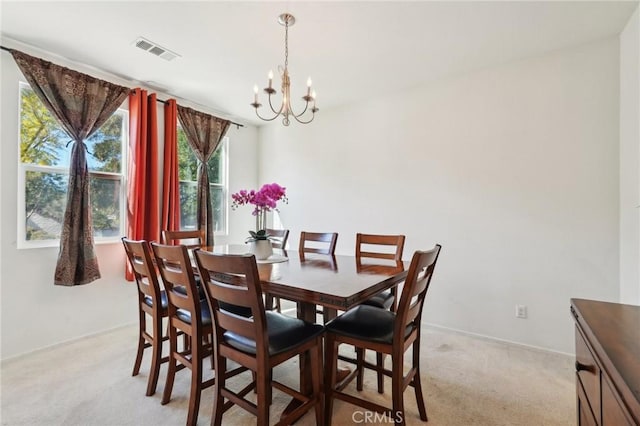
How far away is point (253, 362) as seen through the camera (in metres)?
1.34

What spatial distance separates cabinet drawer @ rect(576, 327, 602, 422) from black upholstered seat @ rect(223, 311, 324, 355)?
1048 mm

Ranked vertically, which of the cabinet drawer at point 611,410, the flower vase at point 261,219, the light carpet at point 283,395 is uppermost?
the flower vase at point 261,219

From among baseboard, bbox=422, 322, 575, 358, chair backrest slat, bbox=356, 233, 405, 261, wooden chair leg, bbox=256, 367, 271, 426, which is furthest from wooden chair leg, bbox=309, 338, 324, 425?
baseboard, bbox=422, 322, 575, 358

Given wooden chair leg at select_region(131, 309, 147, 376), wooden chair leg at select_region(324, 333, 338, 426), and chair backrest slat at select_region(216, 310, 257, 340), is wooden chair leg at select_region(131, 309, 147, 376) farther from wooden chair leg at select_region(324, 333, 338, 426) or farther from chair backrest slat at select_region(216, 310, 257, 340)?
wooden chair leg at select_region(324, 333, 338, 426)

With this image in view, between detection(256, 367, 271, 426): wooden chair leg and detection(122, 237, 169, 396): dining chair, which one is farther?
detection(122, 237, 169, 396): dining chair

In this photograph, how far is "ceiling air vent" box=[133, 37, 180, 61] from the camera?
7.91 ft

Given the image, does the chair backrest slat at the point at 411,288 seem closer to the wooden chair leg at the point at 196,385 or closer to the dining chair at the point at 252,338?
the dining chair at the point at 252,338

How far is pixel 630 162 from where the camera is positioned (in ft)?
6.85

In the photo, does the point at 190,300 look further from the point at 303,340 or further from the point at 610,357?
the point at 610,357

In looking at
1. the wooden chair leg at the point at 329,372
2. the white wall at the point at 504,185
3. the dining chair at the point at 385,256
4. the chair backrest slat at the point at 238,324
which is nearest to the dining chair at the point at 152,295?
the chair backrest slat at the point at 238,324

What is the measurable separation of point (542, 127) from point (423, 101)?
1.13 m

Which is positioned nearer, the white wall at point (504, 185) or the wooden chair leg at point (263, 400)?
the wooden chair leg at point (263, 400)

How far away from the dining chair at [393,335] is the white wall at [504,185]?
1.54m

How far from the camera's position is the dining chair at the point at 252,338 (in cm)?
126
